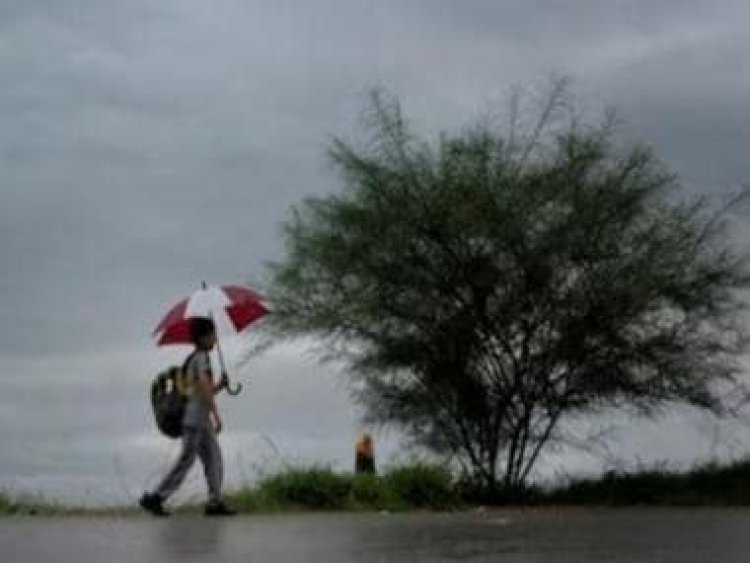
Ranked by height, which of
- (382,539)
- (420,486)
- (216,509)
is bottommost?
(382,539)

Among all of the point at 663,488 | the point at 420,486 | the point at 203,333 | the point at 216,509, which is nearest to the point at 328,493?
the point at 420,486

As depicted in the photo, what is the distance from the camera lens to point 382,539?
1273 cm

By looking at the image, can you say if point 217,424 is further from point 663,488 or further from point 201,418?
point 663,488

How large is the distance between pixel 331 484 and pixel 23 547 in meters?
6.35

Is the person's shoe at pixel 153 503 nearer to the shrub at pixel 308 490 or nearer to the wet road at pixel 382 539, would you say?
the wet road at pixel 382 539

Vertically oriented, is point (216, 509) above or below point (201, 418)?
below

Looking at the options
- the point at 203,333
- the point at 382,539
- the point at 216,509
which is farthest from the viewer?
the point at 203,333

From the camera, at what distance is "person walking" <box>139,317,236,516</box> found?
1648 cm

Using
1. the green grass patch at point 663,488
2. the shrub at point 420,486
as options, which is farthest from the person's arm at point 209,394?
the green grass patch at point 663,488

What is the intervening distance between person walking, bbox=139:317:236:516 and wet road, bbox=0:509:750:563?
1.53 feet

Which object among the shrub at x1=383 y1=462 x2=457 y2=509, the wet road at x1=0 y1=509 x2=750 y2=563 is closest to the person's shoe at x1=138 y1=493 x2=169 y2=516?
the wet road at x1=0 y1=509 x2=750 y2=563

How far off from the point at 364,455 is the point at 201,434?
17.9ft

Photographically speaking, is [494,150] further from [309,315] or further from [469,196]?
→ [309,315]

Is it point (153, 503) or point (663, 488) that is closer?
point (153, 503)
